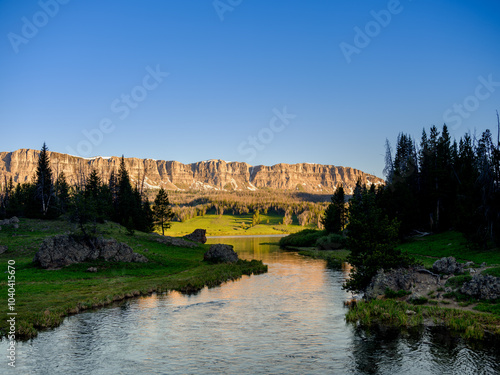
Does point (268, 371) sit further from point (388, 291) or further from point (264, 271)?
point (264, 271)

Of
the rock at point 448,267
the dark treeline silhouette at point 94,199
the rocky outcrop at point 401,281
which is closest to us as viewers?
the rocky outcrop at point 401,281

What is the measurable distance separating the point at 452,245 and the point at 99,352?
6067 centimetres

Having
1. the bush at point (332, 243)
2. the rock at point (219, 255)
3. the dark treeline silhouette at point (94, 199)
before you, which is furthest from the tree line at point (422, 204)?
the dark treeline silhouette at point (94, 199)

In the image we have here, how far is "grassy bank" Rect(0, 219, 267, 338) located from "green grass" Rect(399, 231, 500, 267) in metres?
28.4

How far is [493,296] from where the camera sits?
30.8 meters

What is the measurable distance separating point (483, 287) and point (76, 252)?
51473mm

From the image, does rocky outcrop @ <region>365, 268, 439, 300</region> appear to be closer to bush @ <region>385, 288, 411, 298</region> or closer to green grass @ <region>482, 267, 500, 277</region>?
bush @ <region>385, 288, 411, 298</region>

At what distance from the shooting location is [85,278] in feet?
160

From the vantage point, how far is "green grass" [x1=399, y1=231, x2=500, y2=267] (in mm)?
48928

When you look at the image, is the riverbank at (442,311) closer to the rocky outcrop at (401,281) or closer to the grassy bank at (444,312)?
the grassy bank at (444,312)

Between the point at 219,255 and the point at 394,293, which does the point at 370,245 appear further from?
the point at 219,255

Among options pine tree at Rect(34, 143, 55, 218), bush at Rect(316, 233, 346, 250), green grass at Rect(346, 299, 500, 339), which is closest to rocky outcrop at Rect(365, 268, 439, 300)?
green grass at Rect(346, 299, 500, 339)

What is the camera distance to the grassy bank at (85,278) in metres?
33.2

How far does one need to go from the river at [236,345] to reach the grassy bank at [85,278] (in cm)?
225
